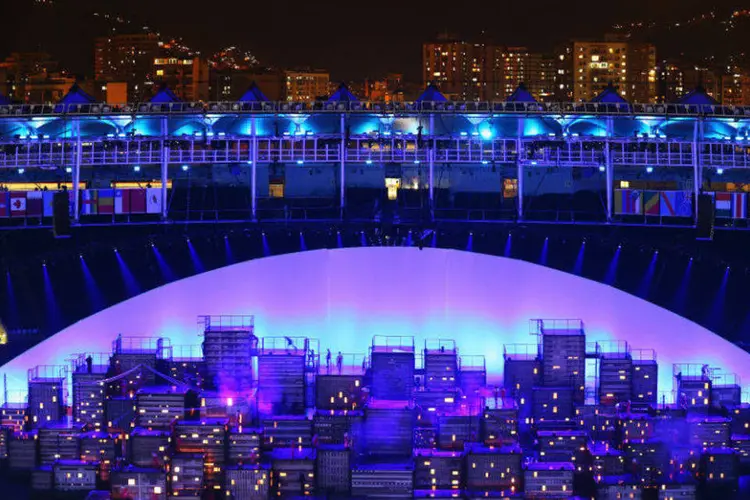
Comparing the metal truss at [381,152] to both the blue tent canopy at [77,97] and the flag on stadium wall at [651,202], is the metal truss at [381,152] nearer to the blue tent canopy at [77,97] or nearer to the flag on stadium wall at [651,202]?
the flag on stadium wall at [651,202]

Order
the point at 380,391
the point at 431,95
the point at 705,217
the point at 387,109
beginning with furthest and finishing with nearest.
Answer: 1. the point at 431,95
2. the point at 387,109
3. the point at 705,217
4. the point at 380,391

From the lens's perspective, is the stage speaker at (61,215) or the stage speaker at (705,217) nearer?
the stage speaker at (705,217)

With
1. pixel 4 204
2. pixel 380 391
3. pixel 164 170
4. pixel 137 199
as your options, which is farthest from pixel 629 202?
pixel 4 204

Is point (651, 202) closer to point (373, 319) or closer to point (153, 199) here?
point (373, 319)

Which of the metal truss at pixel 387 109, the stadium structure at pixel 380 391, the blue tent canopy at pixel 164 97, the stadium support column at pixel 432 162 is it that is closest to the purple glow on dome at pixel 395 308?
the stadium structure at pixel 380 391

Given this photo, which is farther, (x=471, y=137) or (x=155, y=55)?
(x=155, y=55)

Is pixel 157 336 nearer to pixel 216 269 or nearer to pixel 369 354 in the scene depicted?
pixel 216 269

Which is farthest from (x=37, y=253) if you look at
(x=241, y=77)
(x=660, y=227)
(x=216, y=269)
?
(x=241, y=77)
